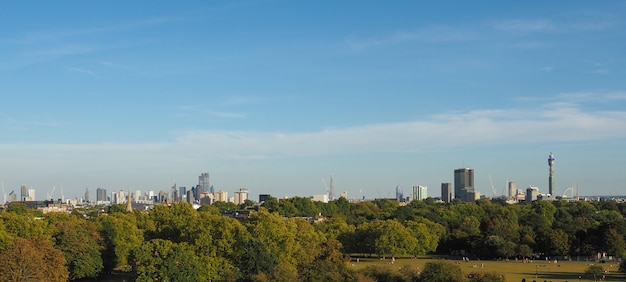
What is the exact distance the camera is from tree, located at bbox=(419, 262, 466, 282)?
48781mm

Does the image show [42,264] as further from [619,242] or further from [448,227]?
[448,227]

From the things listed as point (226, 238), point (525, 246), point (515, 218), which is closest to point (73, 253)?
point (226, 238)

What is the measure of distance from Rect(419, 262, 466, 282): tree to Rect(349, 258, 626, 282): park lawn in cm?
507

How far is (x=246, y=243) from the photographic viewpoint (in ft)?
177

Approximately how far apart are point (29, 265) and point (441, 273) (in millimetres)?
26522

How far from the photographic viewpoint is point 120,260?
68312 mm

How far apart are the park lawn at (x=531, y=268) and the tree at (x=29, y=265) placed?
82.4ft

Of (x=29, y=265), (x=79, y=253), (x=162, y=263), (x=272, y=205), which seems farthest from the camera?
(x=272, y=205)

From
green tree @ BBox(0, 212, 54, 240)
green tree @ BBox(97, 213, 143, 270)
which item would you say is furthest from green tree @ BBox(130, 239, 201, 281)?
green tree @ BBox(0, 212, 54, 240)

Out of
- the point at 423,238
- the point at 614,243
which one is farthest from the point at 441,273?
the point at 614,243

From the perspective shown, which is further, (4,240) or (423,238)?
(423,238)

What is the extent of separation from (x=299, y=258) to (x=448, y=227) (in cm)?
5028

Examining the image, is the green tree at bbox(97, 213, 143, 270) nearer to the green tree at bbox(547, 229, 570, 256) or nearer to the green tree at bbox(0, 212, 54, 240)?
the green tree at bbox(0, 212, 54, 240)

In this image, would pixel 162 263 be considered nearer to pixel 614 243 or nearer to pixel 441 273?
pixel 441 273
